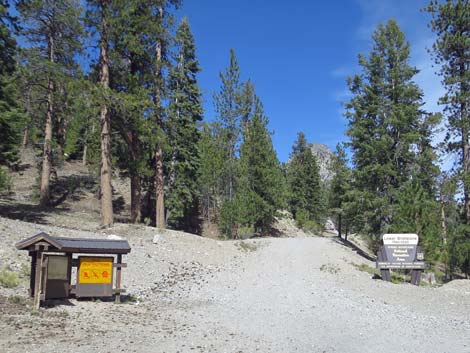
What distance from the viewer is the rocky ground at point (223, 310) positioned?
7.05 m

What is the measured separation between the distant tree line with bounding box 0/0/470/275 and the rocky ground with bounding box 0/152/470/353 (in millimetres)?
4716

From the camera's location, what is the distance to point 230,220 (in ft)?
106

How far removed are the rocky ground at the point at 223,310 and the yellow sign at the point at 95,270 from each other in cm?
54

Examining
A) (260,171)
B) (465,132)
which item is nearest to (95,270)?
(465,132)

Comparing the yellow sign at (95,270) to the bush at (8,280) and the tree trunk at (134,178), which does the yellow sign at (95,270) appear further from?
the tree trunk at (134,178)

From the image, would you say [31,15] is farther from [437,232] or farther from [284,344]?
[437,232]

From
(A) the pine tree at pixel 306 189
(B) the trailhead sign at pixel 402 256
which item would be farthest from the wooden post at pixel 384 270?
(A) the pine tree at pixel 306 189

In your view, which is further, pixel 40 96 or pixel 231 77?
pixel 231 77

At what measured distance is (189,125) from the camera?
3325 cm

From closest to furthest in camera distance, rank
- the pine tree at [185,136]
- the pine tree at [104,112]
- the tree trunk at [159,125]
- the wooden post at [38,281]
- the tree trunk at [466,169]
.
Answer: the wooden post at [38,281] → the pine tree at [104,112] → the tree trunk at [466,169] → the tree trunk at [159,125] → the pine tree at [185,136]

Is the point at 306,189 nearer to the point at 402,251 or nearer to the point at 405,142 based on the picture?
the point at 405,142

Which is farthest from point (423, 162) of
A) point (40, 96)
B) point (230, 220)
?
point (40, 96)

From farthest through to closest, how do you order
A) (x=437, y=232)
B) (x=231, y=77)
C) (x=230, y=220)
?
1. (x=231, y=77)
2. (x=230, y=220)
3. (x=437, y=232)

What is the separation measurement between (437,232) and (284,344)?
51.6 feet
